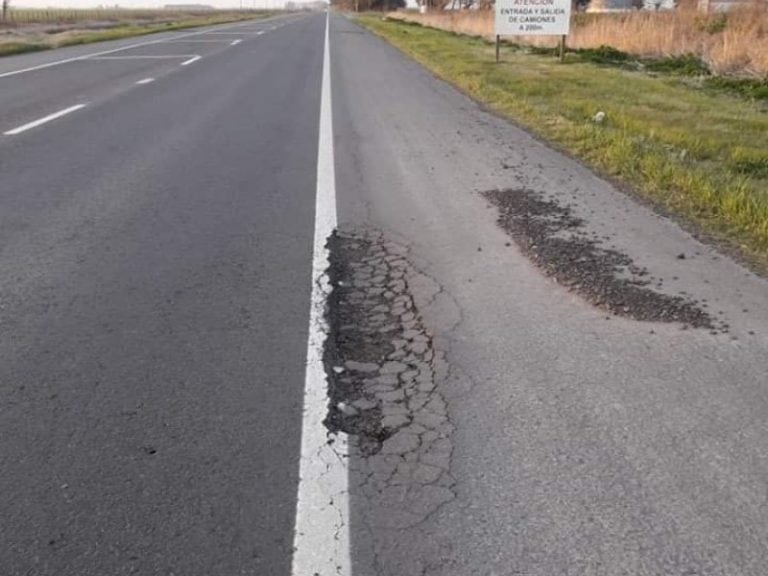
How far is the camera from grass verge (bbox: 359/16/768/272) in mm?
6424

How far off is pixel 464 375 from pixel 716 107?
10.7 meters

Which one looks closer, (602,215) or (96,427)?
(96,427)

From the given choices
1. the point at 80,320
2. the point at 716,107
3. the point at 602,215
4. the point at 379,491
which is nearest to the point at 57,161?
the point at 80,320

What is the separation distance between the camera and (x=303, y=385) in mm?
3516

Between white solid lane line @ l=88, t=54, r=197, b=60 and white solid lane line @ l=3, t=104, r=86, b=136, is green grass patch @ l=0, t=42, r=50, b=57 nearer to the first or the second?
white solid lane line @ l=88, t=54, r=197, b=60

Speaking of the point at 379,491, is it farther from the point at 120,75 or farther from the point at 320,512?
the point at 120,75

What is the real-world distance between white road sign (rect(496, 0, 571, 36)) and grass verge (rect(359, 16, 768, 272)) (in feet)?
4.01

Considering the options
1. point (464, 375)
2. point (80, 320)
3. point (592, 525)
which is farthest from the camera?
point (80, 320)

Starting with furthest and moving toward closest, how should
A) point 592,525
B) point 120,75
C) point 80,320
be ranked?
point 120,75 → point 80,320 → point 592,525

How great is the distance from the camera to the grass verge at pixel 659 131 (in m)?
6.42

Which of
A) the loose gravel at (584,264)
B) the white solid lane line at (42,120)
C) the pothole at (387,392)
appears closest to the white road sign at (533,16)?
the white solid lane line at (42,120)

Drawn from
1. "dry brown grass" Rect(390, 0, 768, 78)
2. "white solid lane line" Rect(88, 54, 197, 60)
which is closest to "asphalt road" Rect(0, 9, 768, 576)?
"dry brown grass" Rect(390, 0, 768, 78)

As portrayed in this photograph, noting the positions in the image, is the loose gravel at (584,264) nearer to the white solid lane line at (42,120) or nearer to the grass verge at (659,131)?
the grass verge at (659,131)

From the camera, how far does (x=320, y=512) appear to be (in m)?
2.65
